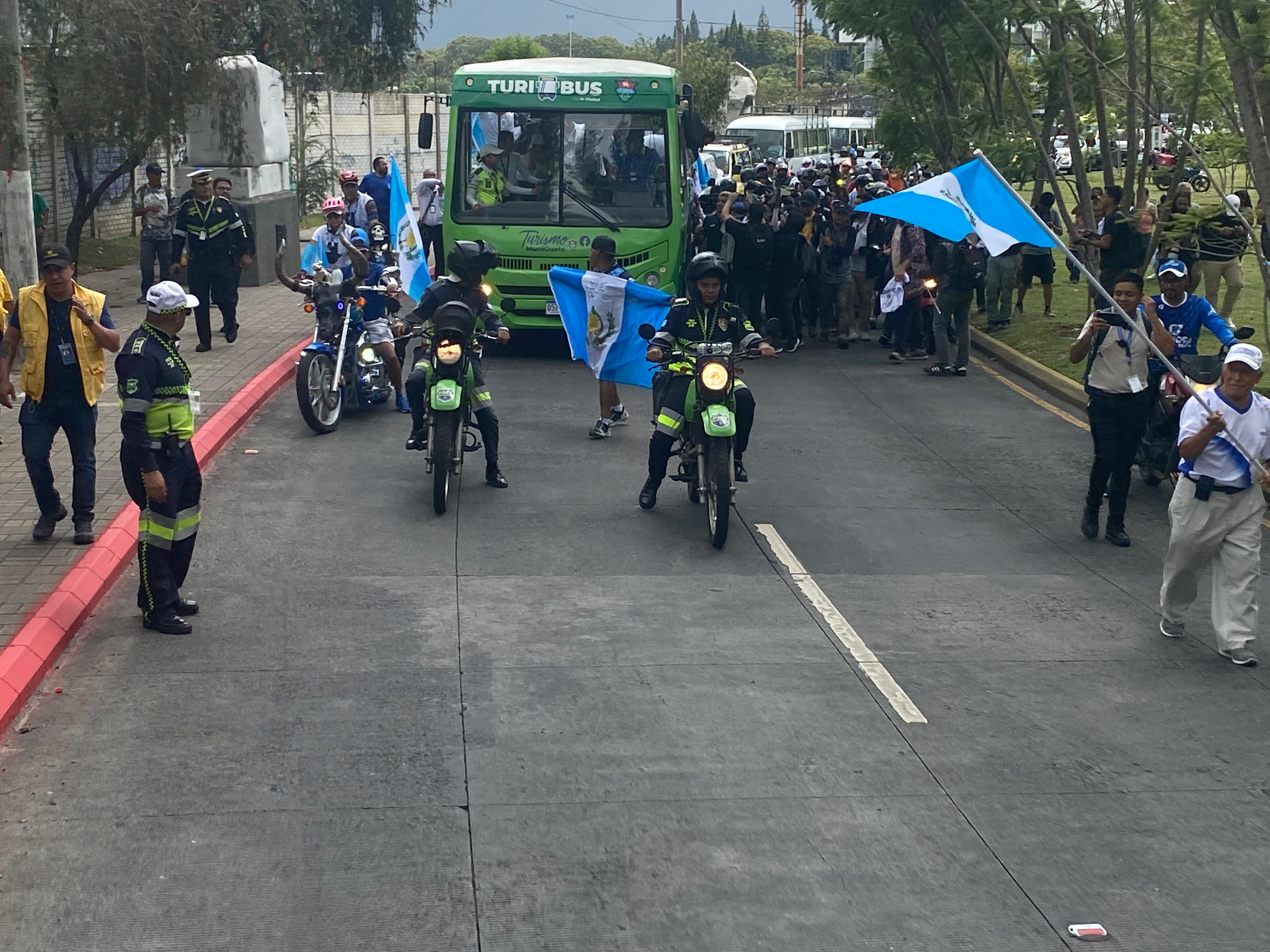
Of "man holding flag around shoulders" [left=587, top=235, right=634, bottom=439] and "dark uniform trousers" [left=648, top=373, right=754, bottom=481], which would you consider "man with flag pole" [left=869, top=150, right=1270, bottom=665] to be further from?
"man holding flag around shoulders" [left=587, top=235, right=634, bottom=439]

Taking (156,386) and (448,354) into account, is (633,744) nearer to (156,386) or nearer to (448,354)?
(156,386)

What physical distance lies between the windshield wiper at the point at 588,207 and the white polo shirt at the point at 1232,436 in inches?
402

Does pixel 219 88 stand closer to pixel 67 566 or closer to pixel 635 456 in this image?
pixel 635 456

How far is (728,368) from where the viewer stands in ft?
33.7

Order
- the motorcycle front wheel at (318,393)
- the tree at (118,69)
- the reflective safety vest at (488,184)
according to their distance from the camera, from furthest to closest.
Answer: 1. the tree at (118,69)
2. the reflective safety vest at (488,184)
3. the motorcycle front wheel at (318,393)

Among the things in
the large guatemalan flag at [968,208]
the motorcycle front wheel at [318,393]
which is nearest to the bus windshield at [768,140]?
the motorcycle front wheel at [318,393]

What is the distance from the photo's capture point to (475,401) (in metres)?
11.1

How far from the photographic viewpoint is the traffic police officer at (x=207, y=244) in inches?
637

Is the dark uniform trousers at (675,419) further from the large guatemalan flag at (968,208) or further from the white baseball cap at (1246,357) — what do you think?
the white baseball cap at (1246,357)

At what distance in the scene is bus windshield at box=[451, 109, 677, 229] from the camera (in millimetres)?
17406

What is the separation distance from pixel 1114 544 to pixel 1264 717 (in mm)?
3241

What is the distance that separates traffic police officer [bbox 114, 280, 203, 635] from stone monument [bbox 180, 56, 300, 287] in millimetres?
15163

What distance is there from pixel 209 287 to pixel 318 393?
13.2ft

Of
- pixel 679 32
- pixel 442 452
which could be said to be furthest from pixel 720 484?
pixel 679 32
